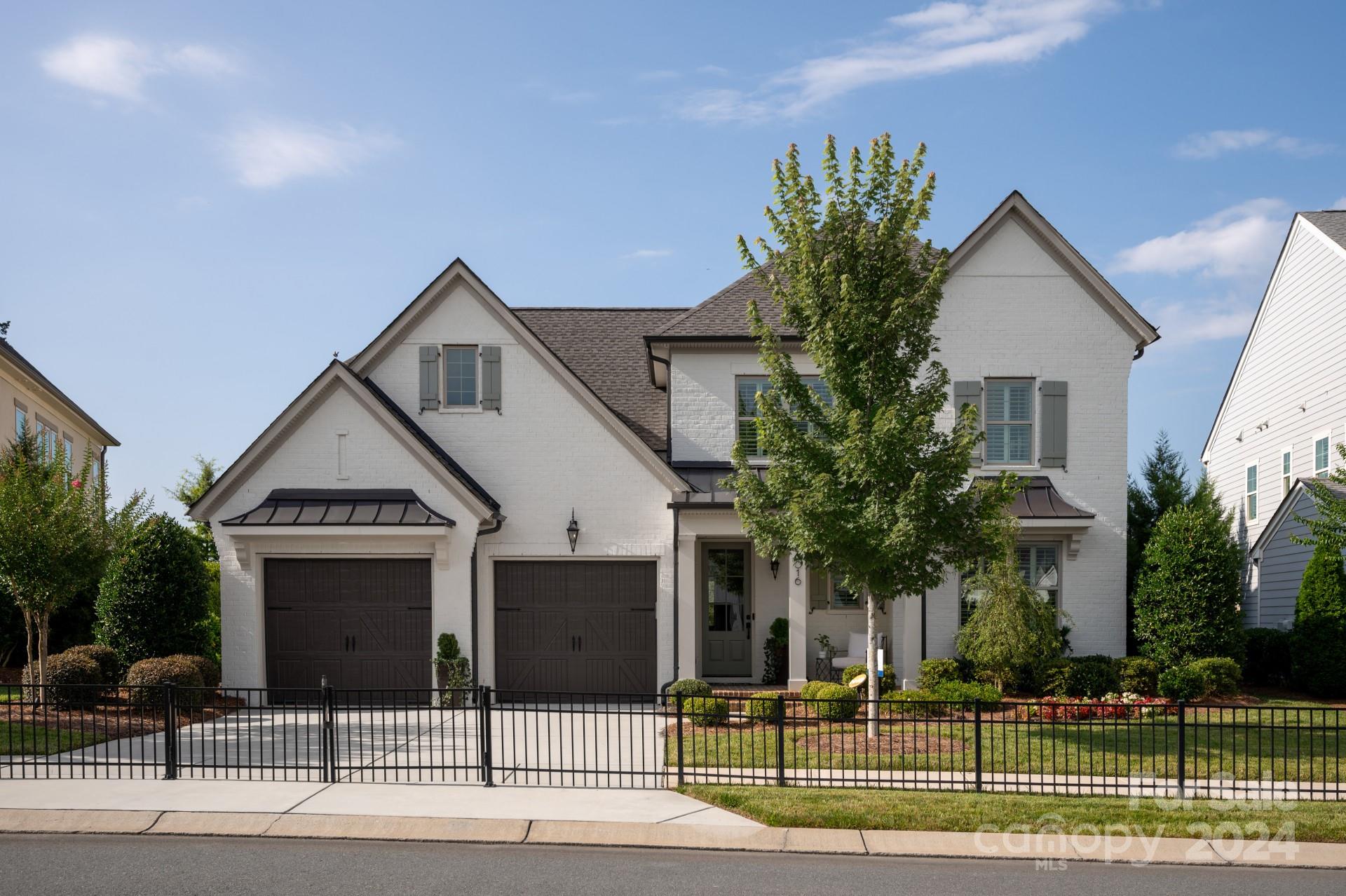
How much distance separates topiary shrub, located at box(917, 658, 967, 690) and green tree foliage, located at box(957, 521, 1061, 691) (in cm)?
38

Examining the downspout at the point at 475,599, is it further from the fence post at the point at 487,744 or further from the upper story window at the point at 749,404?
the fence post at the point at 487,744

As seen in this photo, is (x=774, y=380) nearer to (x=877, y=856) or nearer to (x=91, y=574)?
(x=877, y=856)

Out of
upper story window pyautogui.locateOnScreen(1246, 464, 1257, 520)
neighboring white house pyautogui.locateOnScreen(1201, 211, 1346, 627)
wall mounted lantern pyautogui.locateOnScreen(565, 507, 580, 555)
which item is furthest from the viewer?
upper story window pyautogui.locateOnScreen(1246, 464, 1257, 520)

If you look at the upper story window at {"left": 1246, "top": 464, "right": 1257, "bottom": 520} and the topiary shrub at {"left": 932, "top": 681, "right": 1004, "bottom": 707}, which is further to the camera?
the upper story window at {"left": 1246, "top": 464, "right": 1257, "bottom": 520}

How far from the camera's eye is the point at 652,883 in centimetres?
852

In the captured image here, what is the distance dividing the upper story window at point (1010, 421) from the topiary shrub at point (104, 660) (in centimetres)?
1599

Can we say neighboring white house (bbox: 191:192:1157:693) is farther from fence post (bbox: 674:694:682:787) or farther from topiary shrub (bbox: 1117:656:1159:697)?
fence post (bbox: 674:694:682:787)

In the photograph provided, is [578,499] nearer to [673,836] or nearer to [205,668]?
[205,668]

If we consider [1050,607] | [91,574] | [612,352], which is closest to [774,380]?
[1050,607]

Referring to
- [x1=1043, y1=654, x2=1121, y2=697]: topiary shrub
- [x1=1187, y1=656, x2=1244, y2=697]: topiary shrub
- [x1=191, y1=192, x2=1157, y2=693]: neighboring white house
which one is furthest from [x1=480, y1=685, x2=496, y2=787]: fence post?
[x1=1187, y1=656, x2=1244, y2=697]: topiary shrub

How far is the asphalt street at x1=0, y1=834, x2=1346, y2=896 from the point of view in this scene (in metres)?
8.36

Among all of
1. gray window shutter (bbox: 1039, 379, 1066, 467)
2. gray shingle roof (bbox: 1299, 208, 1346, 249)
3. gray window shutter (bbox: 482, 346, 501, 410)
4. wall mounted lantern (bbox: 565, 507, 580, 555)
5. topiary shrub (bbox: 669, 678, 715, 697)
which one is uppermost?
gray shingle roof (bbox: 1299, 208, 1346, 249)

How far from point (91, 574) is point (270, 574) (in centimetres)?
285

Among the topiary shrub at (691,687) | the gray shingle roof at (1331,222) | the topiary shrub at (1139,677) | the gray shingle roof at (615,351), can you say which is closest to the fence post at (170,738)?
the topiary shrub at (691,687)
